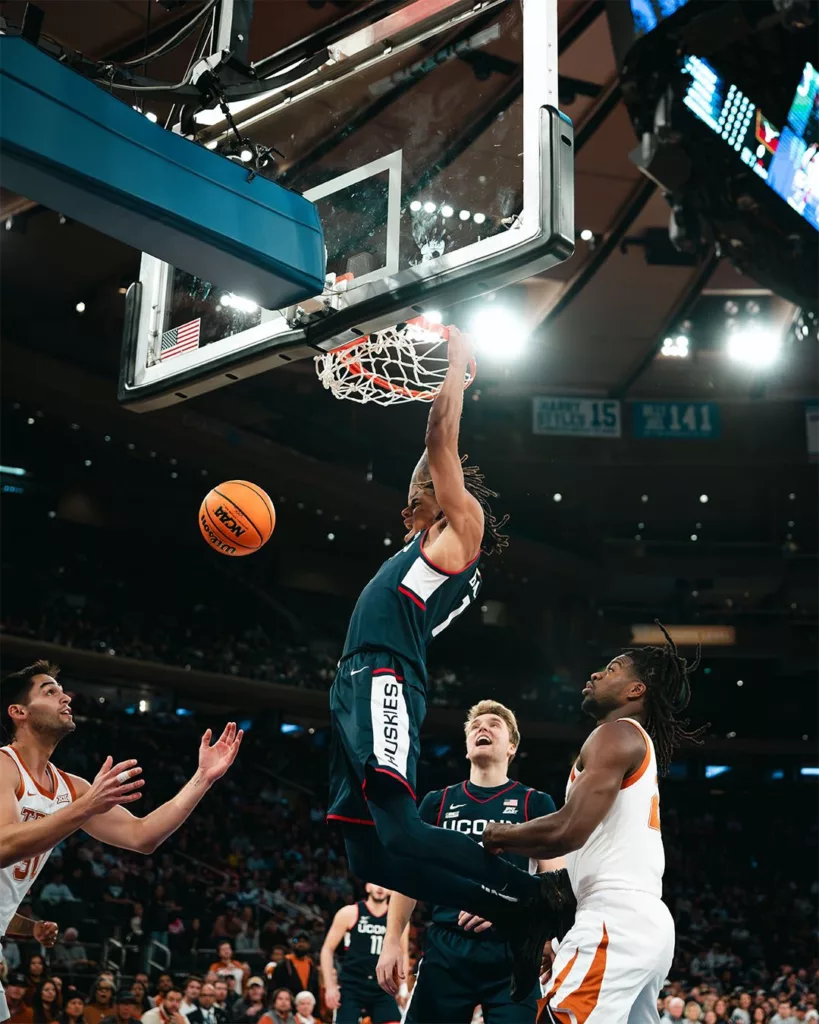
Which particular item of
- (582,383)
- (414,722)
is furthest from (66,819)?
(582,383)

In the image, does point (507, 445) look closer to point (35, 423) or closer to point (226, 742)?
point (35, 423)

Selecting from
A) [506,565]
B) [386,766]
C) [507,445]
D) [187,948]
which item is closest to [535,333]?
[507,445]

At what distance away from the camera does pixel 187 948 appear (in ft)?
46.1

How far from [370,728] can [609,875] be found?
97 centimetres

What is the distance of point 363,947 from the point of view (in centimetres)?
812

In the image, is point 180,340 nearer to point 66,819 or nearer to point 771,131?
point 66,819

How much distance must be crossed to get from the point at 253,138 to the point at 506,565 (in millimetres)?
21890

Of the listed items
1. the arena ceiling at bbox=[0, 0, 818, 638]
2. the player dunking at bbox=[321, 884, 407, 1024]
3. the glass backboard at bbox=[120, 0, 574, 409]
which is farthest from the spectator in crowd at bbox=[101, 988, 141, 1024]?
the arena ceiling at bbox=[0, 0, 818, 638]

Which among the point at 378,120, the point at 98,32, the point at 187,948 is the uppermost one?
the point at 98,32

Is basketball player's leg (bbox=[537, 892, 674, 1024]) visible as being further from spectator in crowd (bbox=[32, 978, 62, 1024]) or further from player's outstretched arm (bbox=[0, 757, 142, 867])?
spectator in crowd (bbox=[32, 978, 62, 1024])

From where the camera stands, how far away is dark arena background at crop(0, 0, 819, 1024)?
33.4 ft

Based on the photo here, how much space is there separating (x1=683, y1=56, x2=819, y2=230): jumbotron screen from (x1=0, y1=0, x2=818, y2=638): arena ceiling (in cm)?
463

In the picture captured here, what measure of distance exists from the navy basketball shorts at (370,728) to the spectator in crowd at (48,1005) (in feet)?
23.3

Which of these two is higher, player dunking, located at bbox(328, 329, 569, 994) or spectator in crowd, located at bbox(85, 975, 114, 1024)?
player dunking, located at bbox(328, 329, 569, 994)
